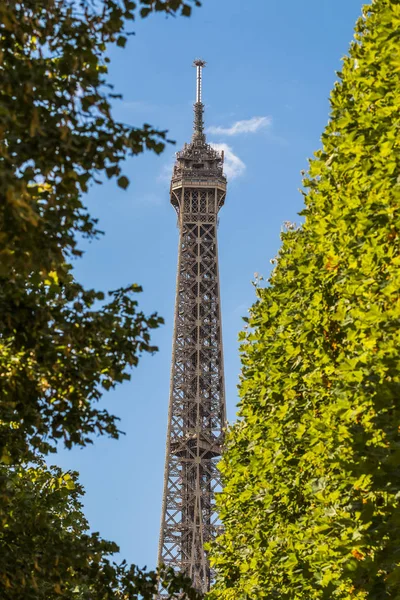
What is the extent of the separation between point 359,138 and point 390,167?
1340 millimetres

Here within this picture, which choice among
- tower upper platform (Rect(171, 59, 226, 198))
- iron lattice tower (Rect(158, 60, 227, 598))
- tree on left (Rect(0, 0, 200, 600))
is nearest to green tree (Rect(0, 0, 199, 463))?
tree on left (Rect(0, 0, 200, 600))

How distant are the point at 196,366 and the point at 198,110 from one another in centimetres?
2322

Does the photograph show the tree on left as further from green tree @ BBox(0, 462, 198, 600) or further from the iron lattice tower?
the iron lattice tower

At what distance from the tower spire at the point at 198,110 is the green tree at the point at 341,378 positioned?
65782 mm

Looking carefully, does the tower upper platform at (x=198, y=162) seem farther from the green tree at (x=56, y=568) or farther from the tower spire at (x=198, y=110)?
the green tree at (x=56, y=568)

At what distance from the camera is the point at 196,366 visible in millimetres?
76000

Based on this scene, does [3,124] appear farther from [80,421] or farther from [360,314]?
[360,314]

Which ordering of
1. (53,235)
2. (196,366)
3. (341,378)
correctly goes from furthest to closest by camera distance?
1. (196,366)
2. (341,378)
3. (53,235)

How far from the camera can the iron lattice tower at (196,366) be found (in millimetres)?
69750

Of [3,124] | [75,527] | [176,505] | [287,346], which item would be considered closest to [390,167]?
[287,346]

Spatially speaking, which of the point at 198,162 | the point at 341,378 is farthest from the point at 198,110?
the point at 341,378

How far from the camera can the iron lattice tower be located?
69750 millimetres

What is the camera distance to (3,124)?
7.44m

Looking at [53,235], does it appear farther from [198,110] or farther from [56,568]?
[198,110]
